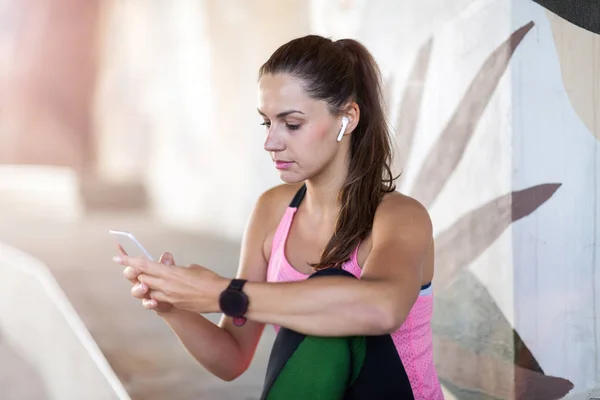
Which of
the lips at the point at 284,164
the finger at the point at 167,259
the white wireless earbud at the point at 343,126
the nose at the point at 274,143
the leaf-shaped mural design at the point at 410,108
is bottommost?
the finger at the point at 167,259

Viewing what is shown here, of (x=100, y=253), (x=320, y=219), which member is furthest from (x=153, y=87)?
(x=320, y=219)

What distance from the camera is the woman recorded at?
1.20m

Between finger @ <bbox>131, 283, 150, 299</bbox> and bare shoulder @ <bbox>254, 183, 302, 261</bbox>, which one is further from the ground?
bare shoulder @ <bbox>254, 183, 302, 261</bbox>

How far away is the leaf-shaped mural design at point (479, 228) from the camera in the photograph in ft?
7.23

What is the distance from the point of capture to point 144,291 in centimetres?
129

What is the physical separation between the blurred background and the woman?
758 mm

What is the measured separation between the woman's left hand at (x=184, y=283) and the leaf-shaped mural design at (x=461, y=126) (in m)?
1.30

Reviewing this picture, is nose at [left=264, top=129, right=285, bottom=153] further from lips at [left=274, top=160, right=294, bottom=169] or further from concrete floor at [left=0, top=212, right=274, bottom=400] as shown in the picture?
concrete floor at [left=0, top=212, right=274, bottom=400]

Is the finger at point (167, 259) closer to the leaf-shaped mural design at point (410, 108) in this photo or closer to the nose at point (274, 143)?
the nose at point (274, 143)

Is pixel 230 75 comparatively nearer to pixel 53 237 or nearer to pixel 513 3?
pixel 53 237

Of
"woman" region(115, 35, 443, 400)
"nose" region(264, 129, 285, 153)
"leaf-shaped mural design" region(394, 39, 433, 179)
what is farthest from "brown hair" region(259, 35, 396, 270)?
"leaf-shaped mural design" region(394, 39, 433, 179)

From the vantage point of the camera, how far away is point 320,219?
159 centimetres

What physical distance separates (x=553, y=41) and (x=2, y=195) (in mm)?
1717

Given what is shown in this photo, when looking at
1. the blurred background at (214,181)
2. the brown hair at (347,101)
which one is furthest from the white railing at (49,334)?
the brown hair at (347,101)
